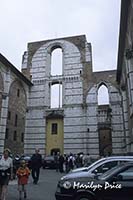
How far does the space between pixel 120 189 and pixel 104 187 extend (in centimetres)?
34

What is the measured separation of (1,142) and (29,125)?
5.31 m

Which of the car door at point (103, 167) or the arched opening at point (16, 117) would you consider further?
the arched opening at point (16, 117)

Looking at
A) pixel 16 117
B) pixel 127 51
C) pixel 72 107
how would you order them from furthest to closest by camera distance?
pixel 72 107 → pixel 16 117 → pixel 127 51

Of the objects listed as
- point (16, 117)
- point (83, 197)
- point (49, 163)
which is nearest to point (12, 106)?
point (16, 117)

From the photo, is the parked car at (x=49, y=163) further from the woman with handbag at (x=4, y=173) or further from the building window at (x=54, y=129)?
the woman with handbag at (x=4, y=173)

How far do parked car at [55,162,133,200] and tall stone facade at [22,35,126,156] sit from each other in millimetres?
20656

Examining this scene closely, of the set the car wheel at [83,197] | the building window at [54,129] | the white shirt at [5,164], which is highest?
the building window at [54,129]

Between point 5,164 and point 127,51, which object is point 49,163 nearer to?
point 127,51

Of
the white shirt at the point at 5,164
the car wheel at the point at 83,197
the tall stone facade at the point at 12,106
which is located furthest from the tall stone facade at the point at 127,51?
the car wheel at the point at 83,197

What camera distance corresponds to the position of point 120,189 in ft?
16.8

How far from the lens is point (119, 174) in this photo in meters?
5.36

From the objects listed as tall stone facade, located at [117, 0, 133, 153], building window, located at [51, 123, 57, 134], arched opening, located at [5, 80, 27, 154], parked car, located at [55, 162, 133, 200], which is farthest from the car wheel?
building window, located at [51, 123, 57, 134]

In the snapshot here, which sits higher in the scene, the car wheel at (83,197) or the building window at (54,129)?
the building window at (54,129)

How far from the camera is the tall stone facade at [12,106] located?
24.6 m
